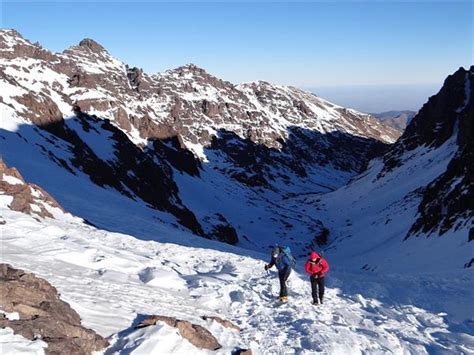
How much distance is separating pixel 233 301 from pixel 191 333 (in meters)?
4.71

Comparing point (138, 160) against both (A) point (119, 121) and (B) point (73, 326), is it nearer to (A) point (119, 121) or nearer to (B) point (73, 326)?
(A) point (119, 121)

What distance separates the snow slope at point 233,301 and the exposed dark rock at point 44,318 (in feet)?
1.91

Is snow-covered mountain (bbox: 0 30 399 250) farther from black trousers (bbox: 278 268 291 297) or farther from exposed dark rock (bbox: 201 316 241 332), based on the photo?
exposed dark rock (bbox: 201 316 241 332)

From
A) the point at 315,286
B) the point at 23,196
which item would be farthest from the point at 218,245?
the point at 315,286

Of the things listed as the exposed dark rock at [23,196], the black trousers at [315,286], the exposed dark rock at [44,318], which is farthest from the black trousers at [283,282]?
the exposed dark rock at [23,196]

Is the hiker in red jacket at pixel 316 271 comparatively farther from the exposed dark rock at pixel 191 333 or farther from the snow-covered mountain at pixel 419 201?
the snow-covered mountain at pixel 419 201

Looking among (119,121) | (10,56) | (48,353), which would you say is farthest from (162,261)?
Answer: (10,56)

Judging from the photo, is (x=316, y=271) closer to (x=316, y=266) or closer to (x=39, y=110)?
(x=316, y=266)

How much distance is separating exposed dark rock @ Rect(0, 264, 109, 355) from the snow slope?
22.9 inches

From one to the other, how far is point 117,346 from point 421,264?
29.6m

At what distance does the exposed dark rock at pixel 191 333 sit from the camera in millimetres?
10695

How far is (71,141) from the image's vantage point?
68375 millimetres

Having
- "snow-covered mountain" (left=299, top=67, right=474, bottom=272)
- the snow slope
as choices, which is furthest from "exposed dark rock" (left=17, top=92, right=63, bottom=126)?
the snow slope

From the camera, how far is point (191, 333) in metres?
10.8
